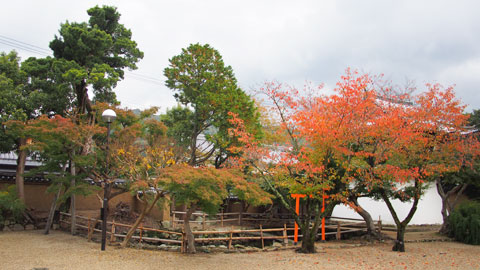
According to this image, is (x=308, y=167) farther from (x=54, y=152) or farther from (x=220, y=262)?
(x=54, y=152)

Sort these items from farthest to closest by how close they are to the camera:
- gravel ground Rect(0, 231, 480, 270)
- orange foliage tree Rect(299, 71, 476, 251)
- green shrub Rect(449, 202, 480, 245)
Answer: green shrub Rect(449, 202, 480, 245)
orange foliage tree Rect(299, 71, 476, 251)
gravel ground Rect(0, 231, 480, 270)

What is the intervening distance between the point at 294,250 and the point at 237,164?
3.89 m

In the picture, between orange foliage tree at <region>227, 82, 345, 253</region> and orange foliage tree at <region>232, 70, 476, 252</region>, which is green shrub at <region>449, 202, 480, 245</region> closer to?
orange foliage tree at <region>232, 70, 476, 252</region>

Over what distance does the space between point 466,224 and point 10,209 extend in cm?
2077

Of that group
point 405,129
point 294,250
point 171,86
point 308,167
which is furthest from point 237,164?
point 171,86

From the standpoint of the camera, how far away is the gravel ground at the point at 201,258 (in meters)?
9.67

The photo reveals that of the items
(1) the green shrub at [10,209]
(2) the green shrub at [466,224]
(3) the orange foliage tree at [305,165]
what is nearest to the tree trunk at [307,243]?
(3) the orange foliage tree at [305,165]

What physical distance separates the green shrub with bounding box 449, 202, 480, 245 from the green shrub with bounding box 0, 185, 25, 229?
803 inches

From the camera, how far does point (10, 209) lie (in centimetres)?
1502

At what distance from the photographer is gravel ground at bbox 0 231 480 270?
31.7 feet

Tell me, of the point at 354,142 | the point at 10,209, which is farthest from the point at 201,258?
the point at 10,209

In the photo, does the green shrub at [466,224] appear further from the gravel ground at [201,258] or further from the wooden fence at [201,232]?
the wooden fence at [201,232]

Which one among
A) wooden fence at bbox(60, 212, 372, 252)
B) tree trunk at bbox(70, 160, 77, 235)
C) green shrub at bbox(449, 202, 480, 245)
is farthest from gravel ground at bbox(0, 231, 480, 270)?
green shrub at bbox(449, 202, 480, 245)

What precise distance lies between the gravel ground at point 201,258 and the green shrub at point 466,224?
6.93ft
